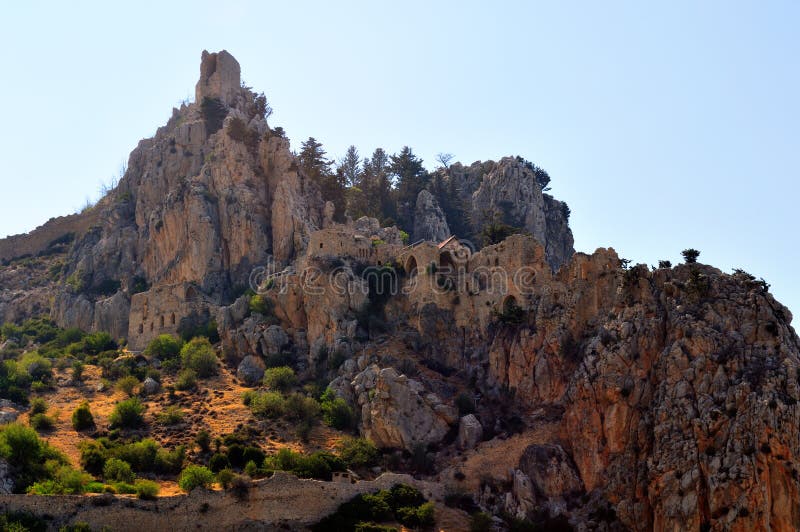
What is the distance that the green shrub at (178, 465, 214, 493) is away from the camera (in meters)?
51.7

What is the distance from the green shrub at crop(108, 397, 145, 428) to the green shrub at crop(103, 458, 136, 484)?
7862 millimetres

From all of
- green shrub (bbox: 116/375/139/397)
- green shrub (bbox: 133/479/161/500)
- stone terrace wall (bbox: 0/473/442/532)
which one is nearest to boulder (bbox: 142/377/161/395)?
green shrub (bbox: 116/375/139/397)

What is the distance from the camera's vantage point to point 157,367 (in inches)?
2906

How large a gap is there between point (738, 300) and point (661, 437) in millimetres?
8698

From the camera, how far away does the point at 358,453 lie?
190 ft

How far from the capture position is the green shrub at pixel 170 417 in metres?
63.2

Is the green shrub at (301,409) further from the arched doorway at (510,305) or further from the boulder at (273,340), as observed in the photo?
the arched doorway at (510,305)

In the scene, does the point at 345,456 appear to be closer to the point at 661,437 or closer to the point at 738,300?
the point at 661,437

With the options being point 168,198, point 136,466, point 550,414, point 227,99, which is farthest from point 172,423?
point 227,99

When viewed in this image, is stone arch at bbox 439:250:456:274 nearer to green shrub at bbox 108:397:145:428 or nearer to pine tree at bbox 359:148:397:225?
pine tree at bbox 359:148:397:225

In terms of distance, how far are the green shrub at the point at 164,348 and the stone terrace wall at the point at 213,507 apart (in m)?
26.7

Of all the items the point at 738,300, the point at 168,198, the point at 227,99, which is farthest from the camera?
the point at 227,99

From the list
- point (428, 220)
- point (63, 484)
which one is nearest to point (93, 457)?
point (63, 484)

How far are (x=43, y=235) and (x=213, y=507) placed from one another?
216 ft
